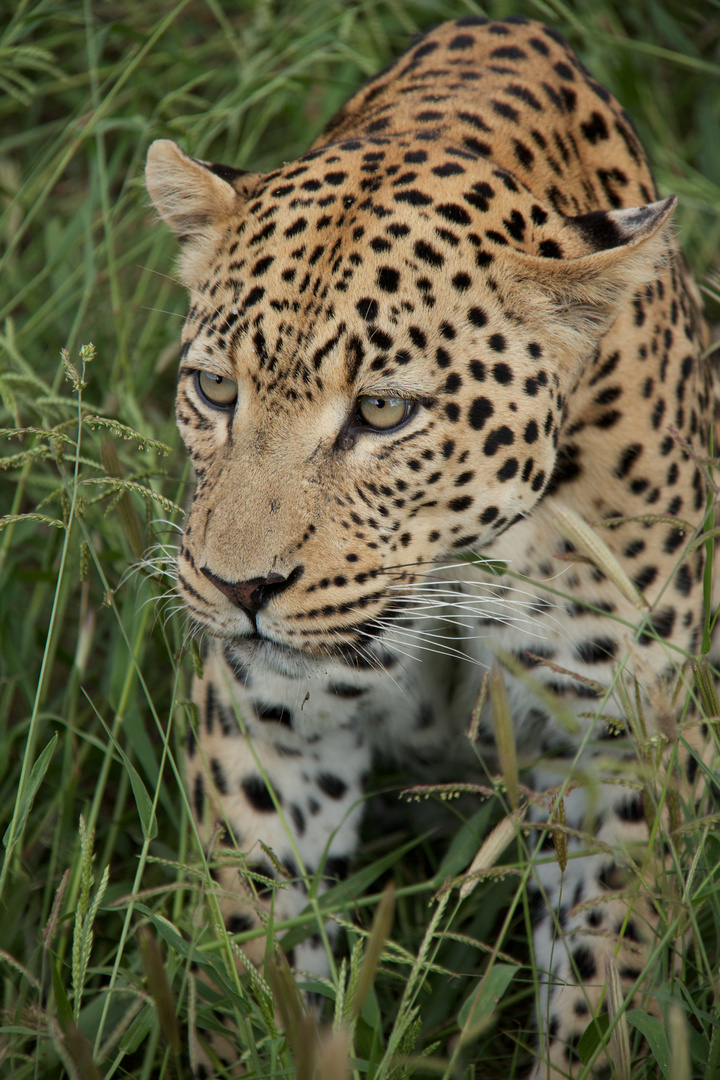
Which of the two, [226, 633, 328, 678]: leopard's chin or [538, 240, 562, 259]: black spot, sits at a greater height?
[538, 240, 562, 259]: black spot

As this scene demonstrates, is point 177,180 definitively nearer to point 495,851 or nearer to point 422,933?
point 495,851

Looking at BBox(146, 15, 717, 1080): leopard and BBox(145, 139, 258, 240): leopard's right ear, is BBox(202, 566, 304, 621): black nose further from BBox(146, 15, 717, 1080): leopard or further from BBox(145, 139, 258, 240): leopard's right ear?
BBox(145, 139, 258, 240): leopard's right ear

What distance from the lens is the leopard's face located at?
219 cm

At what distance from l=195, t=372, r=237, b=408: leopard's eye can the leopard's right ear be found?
1.34 ft

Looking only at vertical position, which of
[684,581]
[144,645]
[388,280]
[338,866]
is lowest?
[338,866]

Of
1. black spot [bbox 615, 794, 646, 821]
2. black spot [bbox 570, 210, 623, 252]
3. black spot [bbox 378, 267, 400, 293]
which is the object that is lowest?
black spot [bbox 615, 794, 646, 821]

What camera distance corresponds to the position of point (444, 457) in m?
2.26

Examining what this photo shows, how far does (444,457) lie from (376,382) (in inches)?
8.6

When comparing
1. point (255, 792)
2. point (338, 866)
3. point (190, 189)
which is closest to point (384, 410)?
point (190, 189)

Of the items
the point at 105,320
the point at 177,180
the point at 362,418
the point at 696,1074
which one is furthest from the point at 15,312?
the point at 696,1074

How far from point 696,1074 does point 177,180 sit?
95.7 inches

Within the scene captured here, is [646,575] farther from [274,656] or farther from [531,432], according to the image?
[274,656]

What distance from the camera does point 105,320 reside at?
4215mm

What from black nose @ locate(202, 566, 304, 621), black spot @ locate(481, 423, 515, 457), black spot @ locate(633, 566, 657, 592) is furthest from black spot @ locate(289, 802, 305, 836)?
black spot @ locate(481, 423, 515, 457)
